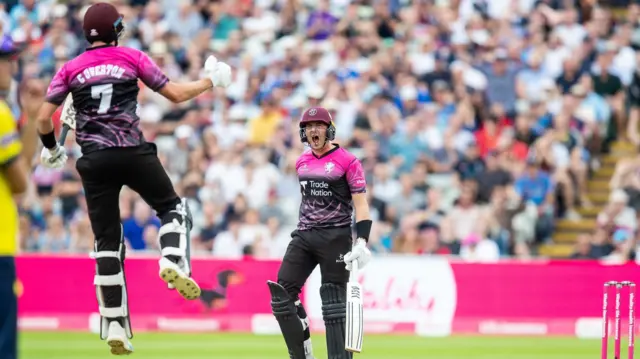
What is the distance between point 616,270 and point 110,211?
33.4 ft

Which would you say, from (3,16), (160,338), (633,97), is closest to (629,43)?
(633,97)

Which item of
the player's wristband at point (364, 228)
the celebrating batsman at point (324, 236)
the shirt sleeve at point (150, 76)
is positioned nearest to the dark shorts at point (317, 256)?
the celebrating batsman at point (324, 236)

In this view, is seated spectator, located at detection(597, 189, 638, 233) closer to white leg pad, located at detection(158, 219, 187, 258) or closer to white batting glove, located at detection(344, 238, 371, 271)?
white batting glove, located at detection(344, 238, 371, 271)

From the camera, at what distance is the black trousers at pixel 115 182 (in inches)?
453

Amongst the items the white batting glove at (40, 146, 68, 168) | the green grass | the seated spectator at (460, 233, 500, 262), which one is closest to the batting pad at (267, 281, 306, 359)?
the white batting glove at (40, 146, 68, 168)

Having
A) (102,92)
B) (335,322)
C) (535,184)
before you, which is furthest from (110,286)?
(535,184)

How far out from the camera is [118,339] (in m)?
11.8

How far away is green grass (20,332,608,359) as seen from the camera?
17.0 meters

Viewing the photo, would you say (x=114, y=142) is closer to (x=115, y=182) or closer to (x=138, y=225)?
(x=115, y=182)

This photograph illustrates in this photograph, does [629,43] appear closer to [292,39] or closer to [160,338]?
[292,39]

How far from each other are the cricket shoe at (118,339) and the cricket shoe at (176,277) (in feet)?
2.30

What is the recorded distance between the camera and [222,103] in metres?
25.2

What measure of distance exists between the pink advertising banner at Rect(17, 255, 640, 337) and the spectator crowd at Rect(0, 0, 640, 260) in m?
1.24

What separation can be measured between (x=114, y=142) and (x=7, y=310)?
3.12 metres
